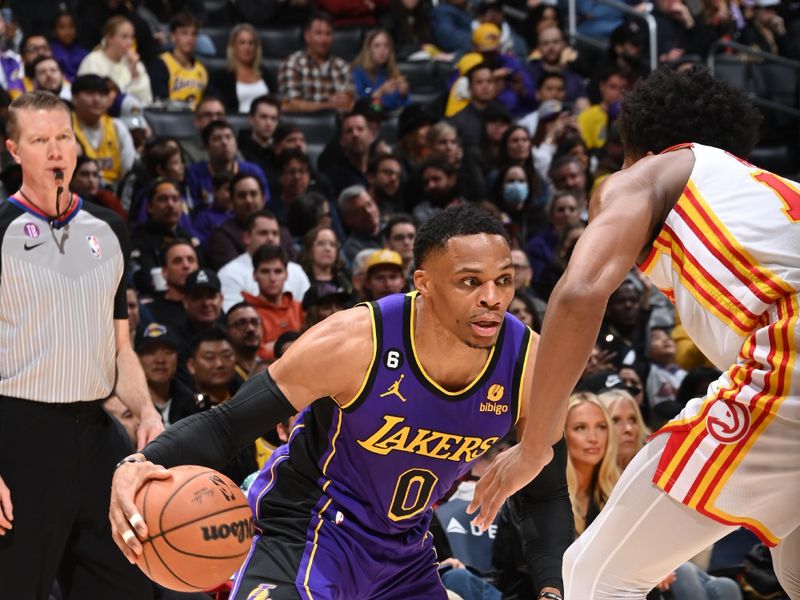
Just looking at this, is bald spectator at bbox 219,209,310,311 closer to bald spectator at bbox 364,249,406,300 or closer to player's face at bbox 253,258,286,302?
player's face at bbox 253,258,286,302

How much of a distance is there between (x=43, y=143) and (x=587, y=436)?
2.96 m

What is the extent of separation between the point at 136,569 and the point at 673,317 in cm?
602

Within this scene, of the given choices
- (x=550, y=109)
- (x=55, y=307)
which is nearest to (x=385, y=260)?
(x=55, y=307)

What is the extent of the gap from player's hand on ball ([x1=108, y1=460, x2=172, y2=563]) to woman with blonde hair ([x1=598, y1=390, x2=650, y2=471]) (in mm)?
3630

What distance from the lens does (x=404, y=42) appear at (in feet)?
42.9

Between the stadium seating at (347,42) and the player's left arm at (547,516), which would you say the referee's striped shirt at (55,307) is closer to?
the player's left arm at (547,516)

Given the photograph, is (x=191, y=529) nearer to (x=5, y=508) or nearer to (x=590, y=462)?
(x=5, y=508)

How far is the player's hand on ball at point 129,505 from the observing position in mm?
3352

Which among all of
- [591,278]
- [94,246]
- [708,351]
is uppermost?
[591,278]

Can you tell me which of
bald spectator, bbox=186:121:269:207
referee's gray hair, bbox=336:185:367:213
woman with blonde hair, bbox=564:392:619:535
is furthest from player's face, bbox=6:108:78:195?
referee's gray hair, bbox=336:185:367:213

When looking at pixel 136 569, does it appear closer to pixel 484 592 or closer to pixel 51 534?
pixel 51 534

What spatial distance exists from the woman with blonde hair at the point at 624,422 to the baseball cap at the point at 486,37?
22.2ft

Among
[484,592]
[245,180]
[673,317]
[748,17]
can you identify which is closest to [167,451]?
[484,592]

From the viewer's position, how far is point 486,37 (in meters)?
12.8
